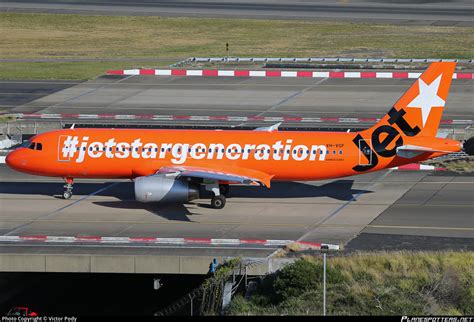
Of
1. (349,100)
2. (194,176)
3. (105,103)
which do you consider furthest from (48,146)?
(349,100)

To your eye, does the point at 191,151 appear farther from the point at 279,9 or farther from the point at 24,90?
the point at 279,9

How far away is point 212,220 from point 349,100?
117 feet

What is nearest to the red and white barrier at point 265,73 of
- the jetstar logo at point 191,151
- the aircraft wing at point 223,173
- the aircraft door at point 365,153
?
the aircraft door at point 365,153

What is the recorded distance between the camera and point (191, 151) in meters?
55.2

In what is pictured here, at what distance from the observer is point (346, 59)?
10250cm

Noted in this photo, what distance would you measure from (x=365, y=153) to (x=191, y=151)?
9128 mm

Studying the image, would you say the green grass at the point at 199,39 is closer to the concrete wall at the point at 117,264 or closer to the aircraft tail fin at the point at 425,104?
the aircraft tail fin at the point at 425,104

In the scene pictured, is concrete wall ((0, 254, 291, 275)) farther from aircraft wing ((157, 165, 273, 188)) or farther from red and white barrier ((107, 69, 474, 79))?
red and white barrier ((107, 69, 474, 79))

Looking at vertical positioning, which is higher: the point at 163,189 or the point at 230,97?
the point at 230,97

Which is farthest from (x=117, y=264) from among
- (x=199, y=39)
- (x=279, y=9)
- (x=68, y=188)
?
(x=279, y=9)

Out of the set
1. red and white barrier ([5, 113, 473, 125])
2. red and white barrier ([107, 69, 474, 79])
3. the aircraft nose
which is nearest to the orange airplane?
the aircraft nose

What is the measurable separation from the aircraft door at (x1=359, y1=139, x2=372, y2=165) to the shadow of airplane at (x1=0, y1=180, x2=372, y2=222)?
3.18 metres

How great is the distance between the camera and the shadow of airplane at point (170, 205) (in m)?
55.6

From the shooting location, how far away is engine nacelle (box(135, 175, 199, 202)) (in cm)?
5281
